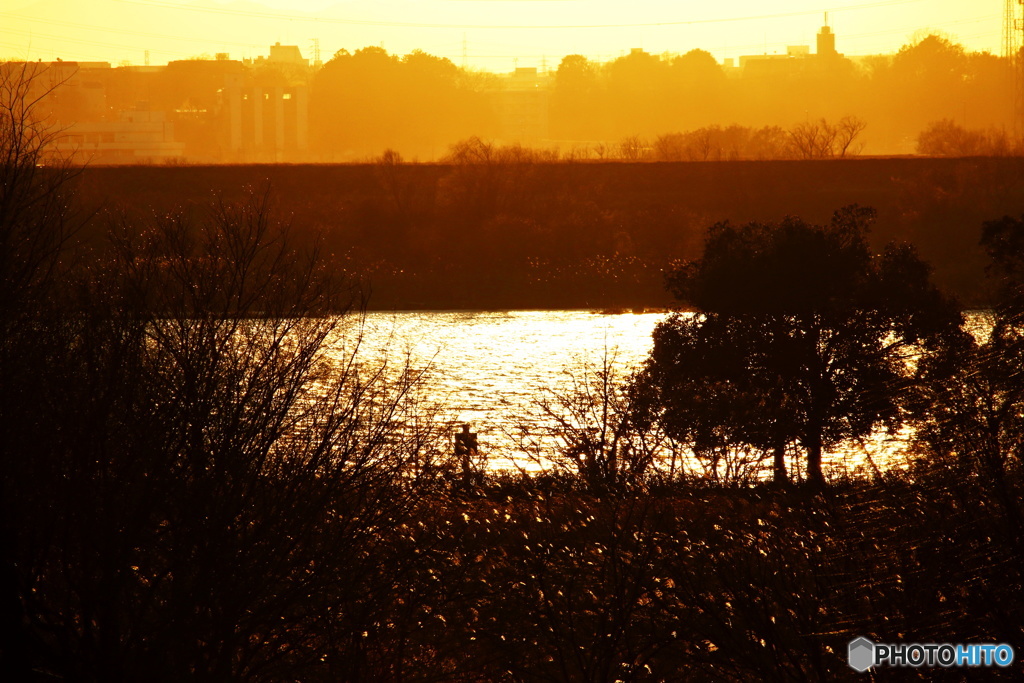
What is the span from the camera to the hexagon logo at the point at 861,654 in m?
5.63

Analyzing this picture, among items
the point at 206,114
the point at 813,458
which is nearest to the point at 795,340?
the point at 813,458

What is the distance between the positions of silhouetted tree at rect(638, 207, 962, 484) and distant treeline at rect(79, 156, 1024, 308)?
19.5 metres

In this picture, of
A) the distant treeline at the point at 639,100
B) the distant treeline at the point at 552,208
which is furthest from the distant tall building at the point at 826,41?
the distant treeline at the point at 552,208

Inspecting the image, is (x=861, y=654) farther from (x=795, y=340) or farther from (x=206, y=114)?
(x=206, y=114)

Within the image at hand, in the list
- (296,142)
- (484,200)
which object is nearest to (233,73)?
(296,142)

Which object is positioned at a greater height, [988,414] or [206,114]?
[206,114]

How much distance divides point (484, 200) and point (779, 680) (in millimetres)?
37211

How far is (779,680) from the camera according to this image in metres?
5.68

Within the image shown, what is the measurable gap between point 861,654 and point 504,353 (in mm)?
21139

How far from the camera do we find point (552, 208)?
41812mm

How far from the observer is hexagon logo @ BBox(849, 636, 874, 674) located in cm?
563

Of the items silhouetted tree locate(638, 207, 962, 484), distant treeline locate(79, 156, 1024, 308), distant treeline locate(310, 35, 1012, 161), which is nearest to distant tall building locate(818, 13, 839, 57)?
distant treeline locate(310, 35, 1012, 161)

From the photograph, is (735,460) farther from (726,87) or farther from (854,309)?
(726,87)

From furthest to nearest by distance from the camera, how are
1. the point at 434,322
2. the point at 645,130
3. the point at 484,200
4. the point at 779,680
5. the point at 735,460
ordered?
the point at 645,130 < the point at 484,200 < the point at 434,322 < the point at 735,460 < the point at 779,680
